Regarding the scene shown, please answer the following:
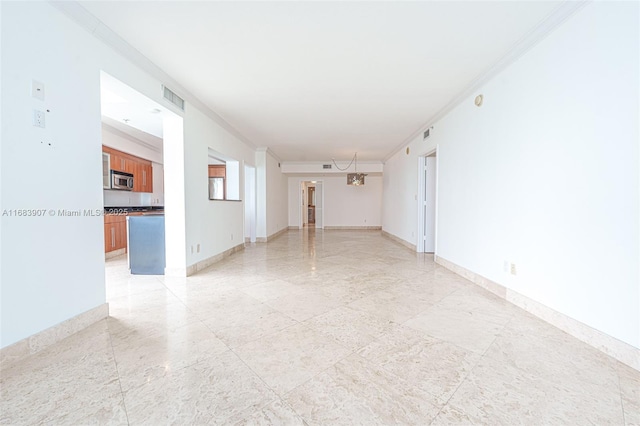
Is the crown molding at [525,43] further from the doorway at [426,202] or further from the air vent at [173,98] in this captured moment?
the air vent at [173,98]

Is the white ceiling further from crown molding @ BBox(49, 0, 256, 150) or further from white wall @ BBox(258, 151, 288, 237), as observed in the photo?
white wall @ BBox(258, 151, 288, 237)

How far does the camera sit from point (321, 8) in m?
2.08

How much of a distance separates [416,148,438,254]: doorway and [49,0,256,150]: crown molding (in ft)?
14.3

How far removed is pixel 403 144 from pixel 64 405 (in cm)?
687

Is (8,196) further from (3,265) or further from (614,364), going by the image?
(614,364)

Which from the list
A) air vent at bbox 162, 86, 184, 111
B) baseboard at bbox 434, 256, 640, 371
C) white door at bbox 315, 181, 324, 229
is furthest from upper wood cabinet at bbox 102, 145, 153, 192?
baseboard at bbox 434, 256, 640, 371

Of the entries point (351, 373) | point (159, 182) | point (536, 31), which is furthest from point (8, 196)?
point (159, 182)

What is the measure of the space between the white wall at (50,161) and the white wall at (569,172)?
155 inches

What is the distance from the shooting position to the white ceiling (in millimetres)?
2109

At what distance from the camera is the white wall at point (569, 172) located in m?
1.77

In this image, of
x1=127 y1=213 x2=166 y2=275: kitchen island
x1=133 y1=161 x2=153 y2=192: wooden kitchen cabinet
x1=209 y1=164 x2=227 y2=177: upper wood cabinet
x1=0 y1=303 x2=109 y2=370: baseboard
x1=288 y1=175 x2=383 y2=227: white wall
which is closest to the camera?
x1=0 y1=303 x2=109 y2=370: baseboard

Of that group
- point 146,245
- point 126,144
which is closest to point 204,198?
point 146,245

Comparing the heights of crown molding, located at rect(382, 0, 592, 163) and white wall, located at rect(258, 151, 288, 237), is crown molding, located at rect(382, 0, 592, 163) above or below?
above

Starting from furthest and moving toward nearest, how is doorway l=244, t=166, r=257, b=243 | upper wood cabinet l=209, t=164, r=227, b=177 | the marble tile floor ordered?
1. upper wood cabinet l=209, t=164, r=227, b=177
2. doorway l=244, t=166, r=257, b=243
3. the marble tile floor
